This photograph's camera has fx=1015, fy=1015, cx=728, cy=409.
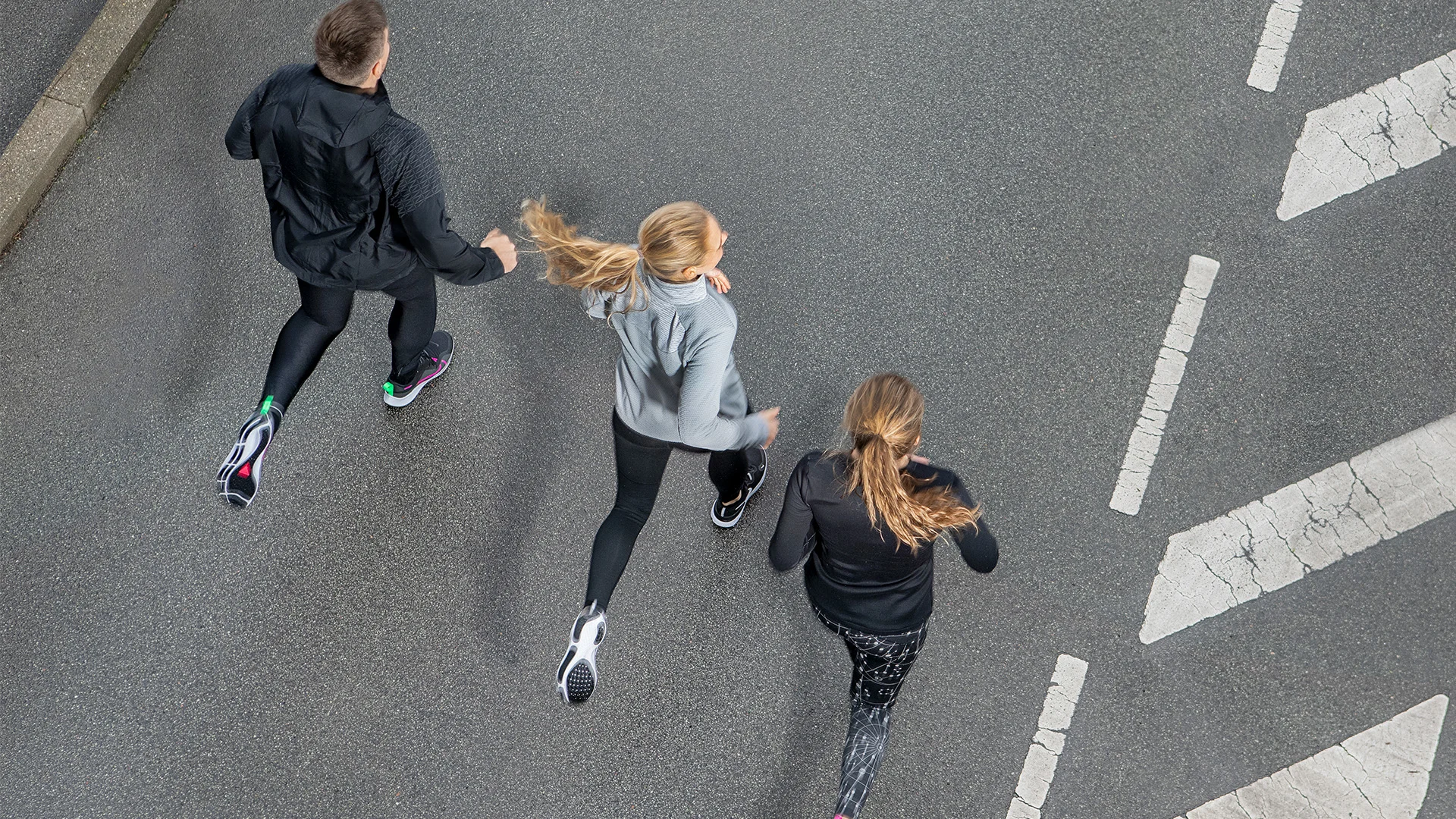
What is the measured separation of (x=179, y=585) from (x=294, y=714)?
803mm

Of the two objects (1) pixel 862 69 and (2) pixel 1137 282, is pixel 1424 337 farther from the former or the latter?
(1) pixel 862 69

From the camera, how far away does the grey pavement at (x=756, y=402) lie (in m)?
4.29

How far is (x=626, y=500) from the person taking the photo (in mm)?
3840

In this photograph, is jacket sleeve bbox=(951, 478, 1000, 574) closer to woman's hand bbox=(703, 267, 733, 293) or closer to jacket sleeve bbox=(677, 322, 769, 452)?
jacket sleeve bbox=(677, 322, 769, 452)

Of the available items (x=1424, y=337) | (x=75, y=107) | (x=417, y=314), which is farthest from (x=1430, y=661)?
(x=75, y=107)

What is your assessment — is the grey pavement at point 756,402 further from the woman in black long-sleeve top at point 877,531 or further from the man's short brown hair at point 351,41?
the man's short brown hair at point 351,41

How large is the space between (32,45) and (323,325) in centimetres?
298

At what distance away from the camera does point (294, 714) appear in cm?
436

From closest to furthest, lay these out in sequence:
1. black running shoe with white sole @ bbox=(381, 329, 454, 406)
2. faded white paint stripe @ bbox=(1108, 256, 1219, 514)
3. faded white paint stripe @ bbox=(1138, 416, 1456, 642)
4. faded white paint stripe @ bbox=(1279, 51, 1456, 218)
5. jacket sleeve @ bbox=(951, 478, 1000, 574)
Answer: jacket sleeve @ bbox=(951, 478, 1000, 574)
faded white paint stripe @ bbox=(1138, 416, 1456, 642)
faded white paint stripe @ bbox=(1108, 256, 1219, 514)
black running shoe with white sole @ bbox=(381, 329, 454, 406)
faded white paint stripe @ bbox=(1279, 51, 1456, 218)

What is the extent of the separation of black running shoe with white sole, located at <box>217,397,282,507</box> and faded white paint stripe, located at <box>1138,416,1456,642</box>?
3.75 meters

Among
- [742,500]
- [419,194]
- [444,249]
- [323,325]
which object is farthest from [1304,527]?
Result: [323,325]

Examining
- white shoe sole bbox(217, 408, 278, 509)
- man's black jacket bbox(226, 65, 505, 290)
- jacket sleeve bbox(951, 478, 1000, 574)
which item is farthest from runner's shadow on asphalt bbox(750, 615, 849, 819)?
white shoe sole bbox(217, 408, 278, 509)

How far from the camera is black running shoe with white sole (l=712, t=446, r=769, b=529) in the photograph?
14.5ft

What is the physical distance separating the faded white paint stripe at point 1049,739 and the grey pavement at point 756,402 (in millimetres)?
57
